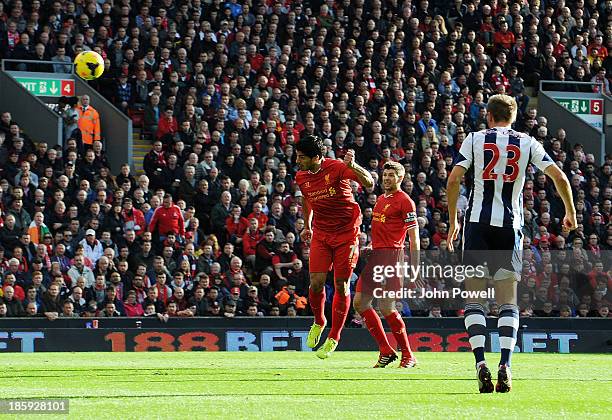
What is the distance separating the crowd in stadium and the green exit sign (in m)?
0.34

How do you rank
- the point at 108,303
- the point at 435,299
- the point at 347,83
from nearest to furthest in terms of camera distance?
the point at 108,303
the point at 435,299
the point at 347,83

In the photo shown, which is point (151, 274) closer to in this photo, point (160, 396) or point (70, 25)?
point (70, 25)

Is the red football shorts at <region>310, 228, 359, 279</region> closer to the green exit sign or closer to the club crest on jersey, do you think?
the club crest on jersey

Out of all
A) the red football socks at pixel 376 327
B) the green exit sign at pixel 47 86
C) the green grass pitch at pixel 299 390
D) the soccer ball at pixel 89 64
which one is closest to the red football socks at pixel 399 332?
the red football socks at pixel 376 327

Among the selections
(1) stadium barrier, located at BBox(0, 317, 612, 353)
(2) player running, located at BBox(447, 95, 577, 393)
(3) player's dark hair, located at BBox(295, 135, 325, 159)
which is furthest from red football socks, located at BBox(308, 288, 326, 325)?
(1) stadium barrier, located at BBox(0, 317, 612, 353)

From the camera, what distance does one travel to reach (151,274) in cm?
2006

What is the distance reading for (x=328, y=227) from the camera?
43.6 feet

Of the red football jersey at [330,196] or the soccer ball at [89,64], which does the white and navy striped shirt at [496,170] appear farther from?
the soccer ball at [89,64]

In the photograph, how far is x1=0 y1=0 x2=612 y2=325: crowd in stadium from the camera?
2005 centimetres

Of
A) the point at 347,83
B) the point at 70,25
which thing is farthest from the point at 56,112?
the point at 347,83

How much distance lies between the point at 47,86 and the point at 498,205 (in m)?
16.0

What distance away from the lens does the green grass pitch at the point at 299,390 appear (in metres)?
7.81

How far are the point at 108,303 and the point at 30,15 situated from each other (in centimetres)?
712

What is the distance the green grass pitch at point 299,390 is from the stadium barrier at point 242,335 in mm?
4738
